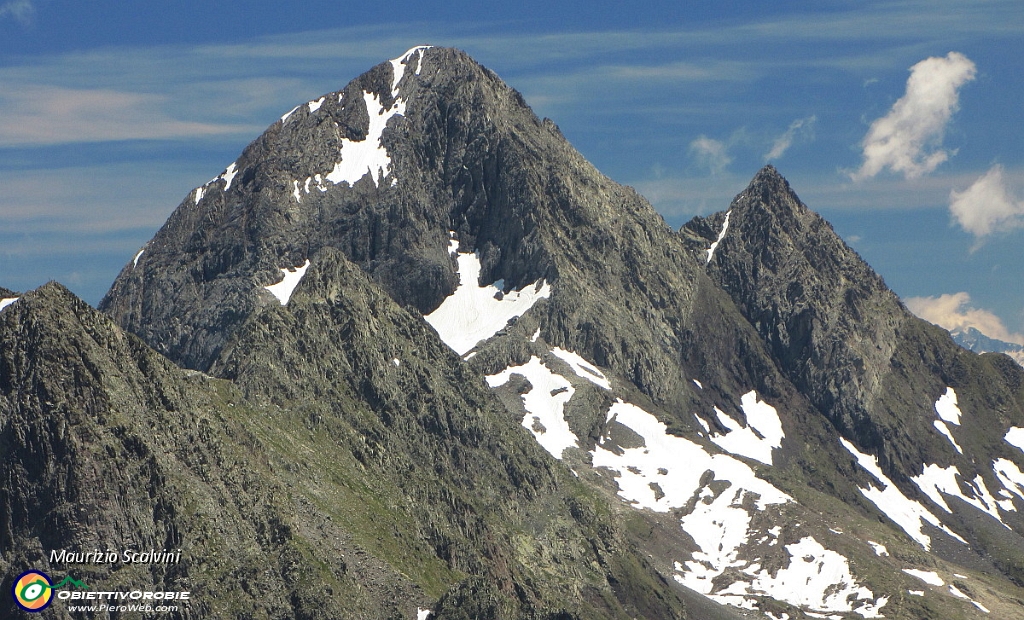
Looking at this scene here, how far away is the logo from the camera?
152 metres

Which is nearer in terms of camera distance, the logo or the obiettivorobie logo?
the logo

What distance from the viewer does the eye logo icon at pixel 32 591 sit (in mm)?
151750

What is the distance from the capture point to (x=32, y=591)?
6024 inches

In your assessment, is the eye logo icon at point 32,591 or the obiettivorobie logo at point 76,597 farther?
the obiettivorobie logo at point 76,597

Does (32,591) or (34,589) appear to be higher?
(34,589)

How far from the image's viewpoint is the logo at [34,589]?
498 ft

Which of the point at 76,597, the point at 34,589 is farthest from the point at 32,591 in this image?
the point at 76,597

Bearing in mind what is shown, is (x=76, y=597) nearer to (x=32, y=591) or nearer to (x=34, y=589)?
(x=34, y=589)

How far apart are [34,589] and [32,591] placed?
20.2 inches

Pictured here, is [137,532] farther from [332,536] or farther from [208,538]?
[332,536]

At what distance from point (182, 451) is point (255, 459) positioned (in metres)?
15.5

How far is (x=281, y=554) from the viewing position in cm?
17800

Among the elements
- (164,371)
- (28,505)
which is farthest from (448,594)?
(28,505)

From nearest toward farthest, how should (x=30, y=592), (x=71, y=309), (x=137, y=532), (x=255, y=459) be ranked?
(x=30, y=592) < (x=137, y=532) < (x=71, y=309) < (x=255, y=459)
